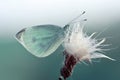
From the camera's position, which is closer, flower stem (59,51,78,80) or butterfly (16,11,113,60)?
flower stem (59,51,78,80)

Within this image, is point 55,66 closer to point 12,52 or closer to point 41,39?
point 12,52

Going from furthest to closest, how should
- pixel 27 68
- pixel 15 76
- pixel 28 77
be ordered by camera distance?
1. pixel 27 68
2. pixel 15 76
3. pixel 28 77

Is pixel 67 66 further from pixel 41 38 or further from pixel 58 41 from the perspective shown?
pixel 41 38

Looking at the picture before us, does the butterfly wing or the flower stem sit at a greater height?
the butterfly wing

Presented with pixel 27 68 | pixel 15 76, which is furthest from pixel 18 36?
pixel 27 68

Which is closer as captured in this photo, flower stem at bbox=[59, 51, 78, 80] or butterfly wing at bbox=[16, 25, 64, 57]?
flower stem at bbox=[59, 51, 78, 80]
